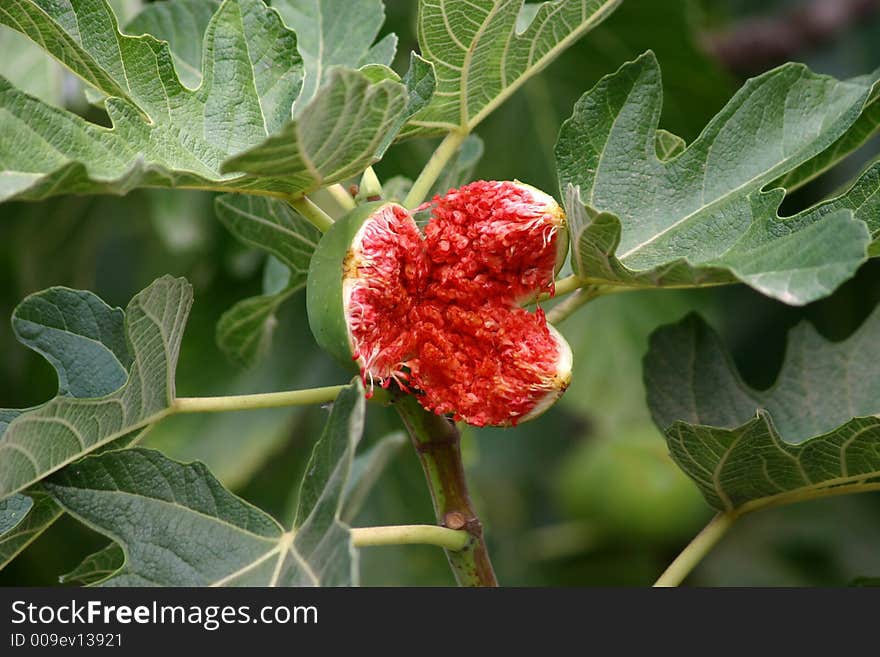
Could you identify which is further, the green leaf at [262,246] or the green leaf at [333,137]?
the green leaf at [262,246]

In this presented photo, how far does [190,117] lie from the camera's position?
846 millimetres

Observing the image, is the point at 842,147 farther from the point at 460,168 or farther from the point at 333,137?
the point at 333,137

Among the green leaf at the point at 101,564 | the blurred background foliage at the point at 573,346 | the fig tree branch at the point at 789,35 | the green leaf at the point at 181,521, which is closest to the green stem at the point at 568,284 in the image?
the green leaf at the point at 181,521

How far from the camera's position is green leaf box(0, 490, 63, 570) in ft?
2.97

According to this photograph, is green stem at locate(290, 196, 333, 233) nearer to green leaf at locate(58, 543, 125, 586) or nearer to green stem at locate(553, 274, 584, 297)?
green stem at locate(553, 274, 584, 297)

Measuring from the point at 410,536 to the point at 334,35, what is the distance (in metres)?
0.54

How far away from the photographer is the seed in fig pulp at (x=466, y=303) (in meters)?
0.86

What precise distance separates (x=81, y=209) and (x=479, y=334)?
147 centimetres

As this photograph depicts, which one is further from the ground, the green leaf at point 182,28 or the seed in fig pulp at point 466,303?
the green leaf at point 182,28

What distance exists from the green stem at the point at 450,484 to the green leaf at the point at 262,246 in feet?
0.98

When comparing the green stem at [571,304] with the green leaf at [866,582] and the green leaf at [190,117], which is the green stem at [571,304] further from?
the green leaf at [866,582]

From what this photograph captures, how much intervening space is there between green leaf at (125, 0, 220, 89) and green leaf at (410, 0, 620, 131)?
0.34 m

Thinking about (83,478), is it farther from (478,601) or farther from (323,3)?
(323,3)

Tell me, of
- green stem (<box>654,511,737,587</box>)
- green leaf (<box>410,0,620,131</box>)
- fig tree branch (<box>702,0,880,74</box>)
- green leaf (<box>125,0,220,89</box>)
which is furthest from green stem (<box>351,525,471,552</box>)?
fig tree branch (<box>702,0,880,74</box>)
